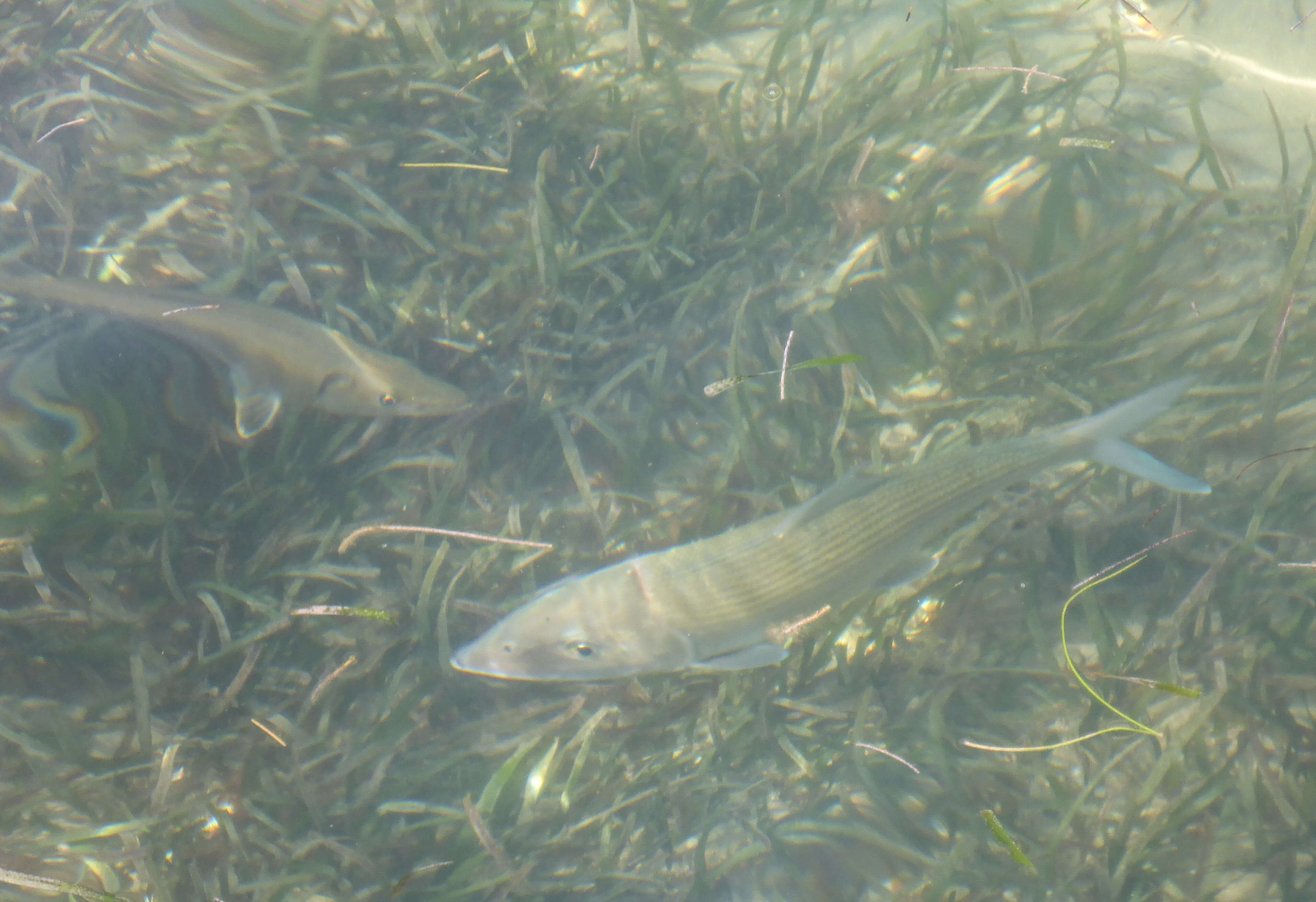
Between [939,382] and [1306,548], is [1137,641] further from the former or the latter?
[939,382]

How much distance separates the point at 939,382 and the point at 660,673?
2273mm

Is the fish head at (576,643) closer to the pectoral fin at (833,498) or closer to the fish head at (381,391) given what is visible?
the pectoral fin at (833,498)

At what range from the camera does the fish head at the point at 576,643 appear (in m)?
2.75

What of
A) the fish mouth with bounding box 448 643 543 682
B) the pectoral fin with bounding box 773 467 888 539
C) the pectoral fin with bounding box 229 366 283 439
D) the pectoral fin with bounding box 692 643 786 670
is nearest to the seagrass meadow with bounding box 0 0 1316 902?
the pectoral fin with bounding box 229 366 283 439

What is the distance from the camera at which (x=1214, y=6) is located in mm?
4305

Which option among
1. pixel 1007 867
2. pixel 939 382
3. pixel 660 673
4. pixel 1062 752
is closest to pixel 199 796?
pixel 660 673

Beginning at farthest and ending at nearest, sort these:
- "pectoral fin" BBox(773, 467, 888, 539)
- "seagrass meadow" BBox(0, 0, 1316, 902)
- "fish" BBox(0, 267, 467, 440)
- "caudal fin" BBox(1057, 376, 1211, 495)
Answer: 1. "fish" BBox(0, 267, 467, 440)
2. "seagrass meadow" BBox(0, 0, 1316, 902)
3. "caudal fin" BBox(1057, 376, 1211, 495)
4. "pectoral fin" BBox(773, 467, 888, 539)

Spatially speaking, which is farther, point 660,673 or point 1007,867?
point 660,673

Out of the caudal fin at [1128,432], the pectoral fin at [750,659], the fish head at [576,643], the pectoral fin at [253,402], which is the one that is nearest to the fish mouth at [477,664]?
the fish head at [576,643]

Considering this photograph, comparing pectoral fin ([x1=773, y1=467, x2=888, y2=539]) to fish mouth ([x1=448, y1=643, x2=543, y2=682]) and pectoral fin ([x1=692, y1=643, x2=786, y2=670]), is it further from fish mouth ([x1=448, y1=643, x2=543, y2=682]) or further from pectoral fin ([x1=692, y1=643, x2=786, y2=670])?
fish mouth ([x1=448, y1=643, x2=543, y2=682])

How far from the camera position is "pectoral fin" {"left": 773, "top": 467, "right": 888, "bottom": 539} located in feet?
8.87

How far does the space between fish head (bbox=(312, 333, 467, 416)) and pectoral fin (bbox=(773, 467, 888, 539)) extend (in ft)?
5.96

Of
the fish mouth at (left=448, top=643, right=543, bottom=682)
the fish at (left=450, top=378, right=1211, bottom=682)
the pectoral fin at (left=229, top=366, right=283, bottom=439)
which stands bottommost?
the fish mouth at (left=448, top=643, right=543, bottom=682)

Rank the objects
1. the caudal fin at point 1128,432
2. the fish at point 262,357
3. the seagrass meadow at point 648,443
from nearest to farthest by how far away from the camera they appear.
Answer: the caudal fin at point 1128,432 < the seagrass meadow at point 648,443 < the fish at point 262,357
